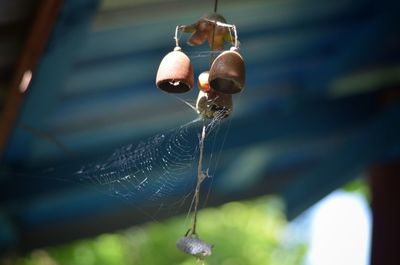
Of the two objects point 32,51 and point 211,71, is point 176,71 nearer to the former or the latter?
point 211,71

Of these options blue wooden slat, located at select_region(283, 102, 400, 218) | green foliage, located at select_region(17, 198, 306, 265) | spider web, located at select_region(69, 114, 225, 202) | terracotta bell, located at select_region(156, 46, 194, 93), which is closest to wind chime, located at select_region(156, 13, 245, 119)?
terracotta bell, located at select_region(156, 46, 194, 93)

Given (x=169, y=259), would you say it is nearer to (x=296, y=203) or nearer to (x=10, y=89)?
(x=296, y=203)

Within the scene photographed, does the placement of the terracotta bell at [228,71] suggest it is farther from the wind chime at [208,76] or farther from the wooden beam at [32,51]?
the wooden beam at [32,51]

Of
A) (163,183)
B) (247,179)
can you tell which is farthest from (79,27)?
(247,179)

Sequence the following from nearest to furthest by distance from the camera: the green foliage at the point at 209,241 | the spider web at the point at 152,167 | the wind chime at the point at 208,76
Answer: the wind chime at the point at 208,76
the spider web at the point at 152,167
the green foliage at the point at 209,241

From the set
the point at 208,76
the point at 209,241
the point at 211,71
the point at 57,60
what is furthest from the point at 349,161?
the point at 209,241

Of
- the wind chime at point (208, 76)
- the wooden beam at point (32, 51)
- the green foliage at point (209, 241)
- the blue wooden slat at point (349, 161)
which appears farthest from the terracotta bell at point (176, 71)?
the green foliage at point (209, 241)

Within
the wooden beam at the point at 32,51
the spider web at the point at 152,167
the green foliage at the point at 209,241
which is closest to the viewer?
the wooden beam at the point at 32,51
